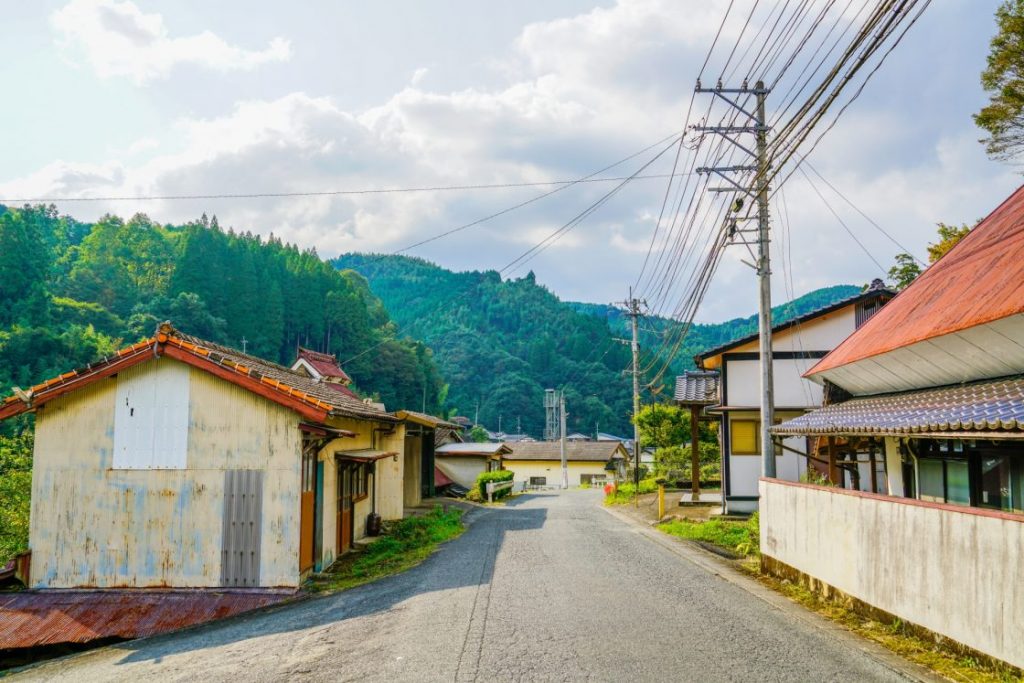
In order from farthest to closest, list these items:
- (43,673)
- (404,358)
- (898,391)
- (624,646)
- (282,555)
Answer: (404,358), (898,391), (282,555), (43,673), (624,646)

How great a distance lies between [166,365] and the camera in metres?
11.6

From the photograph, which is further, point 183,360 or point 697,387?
point 697,387

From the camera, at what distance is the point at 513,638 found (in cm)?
763

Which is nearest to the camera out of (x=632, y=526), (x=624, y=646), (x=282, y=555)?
(x=624, y=646)

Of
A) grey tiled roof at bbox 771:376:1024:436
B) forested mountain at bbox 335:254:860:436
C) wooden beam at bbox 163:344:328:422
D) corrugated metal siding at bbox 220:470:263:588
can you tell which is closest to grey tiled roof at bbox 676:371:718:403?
grey tiled roof at bbox 771:376:1024:436

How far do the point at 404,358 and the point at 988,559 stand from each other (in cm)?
7142

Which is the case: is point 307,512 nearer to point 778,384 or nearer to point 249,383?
point 249,383

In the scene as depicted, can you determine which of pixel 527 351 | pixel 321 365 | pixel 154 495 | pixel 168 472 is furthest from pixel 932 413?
pixel 527 351

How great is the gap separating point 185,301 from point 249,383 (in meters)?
55.4

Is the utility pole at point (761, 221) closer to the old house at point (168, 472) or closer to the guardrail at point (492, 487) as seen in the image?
the old house at point (168, 472)

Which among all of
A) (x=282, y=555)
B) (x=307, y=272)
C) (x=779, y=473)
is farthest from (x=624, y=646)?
(x=307, y=272)

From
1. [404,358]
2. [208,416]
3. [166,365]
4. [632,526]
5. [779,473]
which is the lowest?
[632,526]

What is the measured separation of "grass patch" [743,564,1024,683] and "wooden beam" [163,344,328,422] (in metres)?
7.40

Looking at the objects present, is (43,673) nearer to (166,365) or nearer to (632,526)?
(166,365)
